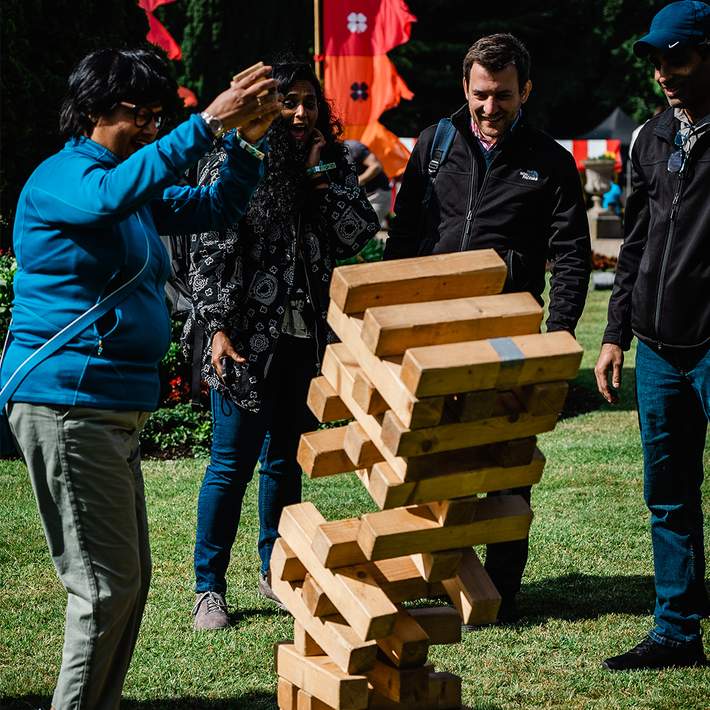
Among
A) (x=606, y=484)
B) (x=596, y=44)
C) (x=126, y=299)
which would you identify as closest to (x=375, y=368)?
(x=126, y=299)

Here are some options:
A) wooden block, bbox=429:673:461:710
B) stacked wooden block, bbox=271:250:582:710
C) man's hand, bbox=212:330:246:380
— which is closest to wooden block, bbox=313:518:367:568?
A: stacked wooden block, bbox=271:250:582:710

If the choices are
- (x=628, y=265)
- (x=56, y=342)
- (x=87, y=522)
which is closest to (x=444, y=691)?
(x=87, y=522)

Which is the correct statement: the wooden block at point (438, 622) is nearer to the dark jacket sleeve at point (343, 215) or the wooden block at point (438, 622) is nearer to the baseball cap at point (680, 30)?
the dark jacket sleeve at point (343, 215)

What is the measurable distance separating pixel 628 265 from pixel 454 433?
1765 millimetres

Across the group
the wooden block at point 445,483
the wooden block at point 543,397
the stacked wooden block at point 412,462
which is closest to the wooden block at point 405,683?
the stacked wooden block at point 412,462

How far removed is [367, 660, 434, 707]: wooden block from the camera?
343cm

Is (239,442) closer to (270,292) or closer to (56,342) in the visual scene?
(270,292)

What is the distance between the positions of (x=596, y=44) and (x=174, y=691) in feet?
143

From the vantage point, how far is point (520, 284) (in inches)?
185

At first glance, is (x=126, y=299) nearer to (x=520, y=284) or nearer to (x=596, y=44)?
(x=520, y=284)

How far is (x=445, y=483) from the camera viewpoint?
3.18 m

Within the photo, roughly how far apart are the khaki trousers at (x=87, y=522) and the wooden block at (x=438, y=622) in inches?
34.2

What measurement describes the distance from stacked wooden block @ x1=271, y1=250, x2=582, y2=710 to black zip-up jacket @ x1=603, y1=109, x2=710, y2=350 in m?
1.11

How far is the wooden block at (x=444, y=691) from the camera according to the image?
3467 mm
